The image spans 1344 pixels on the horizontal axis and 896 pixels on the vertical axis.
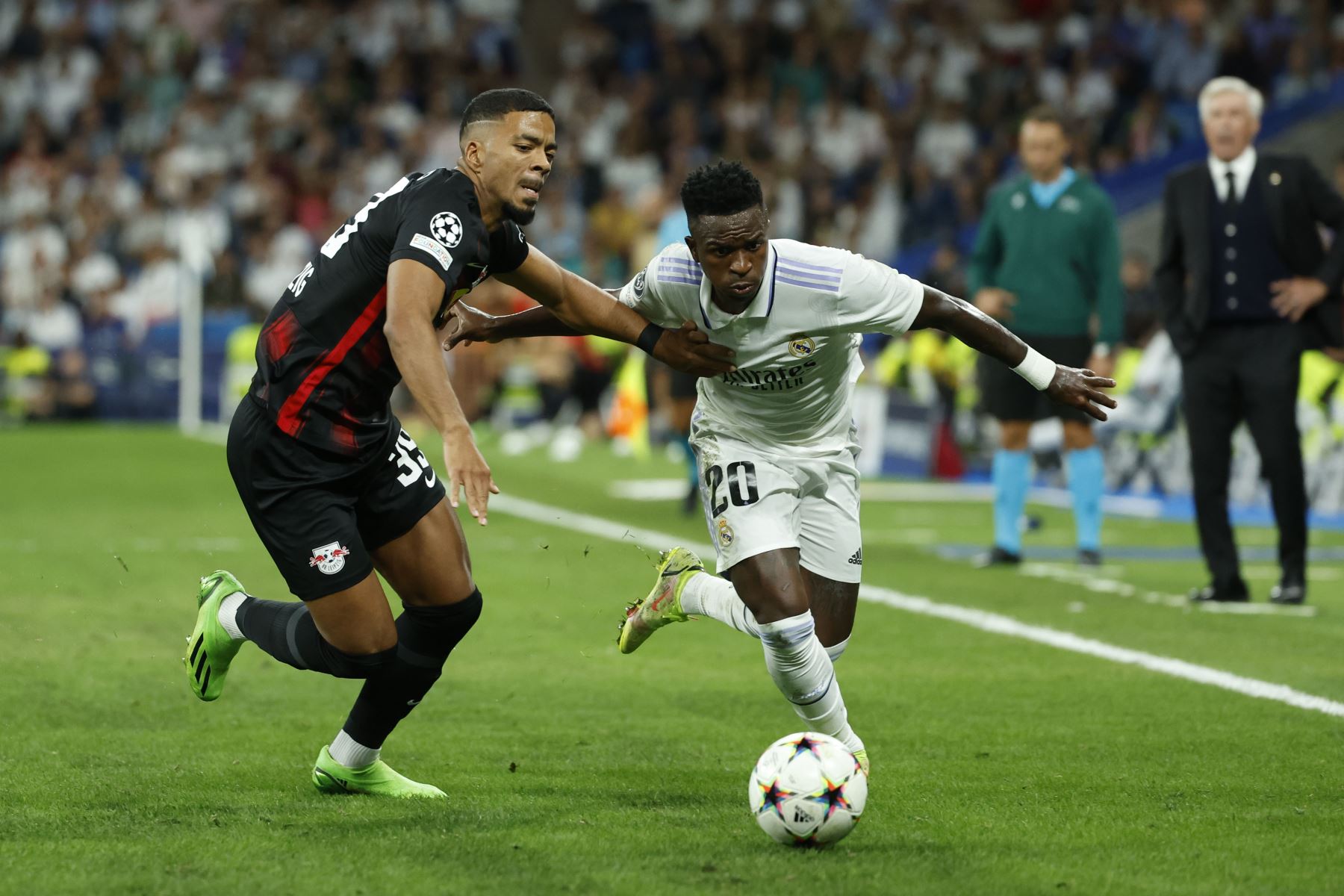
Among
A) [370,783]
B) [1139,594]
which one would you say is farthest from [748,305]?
[1139,594]

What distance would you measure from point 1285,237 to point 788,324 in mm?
4773

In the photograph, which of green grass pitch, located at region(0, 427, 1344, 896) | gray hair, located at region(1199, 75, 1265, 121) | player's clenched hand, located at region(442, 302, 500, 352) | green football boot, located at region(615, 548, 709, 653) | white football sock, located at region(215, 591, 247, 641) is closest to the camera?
green grass pitch, located at region(0, 427, 1344, 896)

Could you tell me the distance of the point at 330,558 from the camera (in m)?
5.26

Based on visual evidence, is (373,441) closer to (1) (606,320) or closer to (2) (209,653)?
(1) (606,320)

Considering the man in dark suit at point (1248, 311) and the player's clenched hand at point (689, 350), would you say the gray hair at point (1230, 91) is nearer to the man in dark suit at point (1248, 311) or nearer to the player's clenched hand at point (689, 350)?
the man in dark suit at point (1248, 311)

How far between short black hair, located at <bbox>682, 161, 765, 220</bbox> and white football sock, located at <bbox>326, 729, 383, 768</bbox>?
1.80 meters

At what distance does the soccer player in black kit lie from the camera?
521 cm

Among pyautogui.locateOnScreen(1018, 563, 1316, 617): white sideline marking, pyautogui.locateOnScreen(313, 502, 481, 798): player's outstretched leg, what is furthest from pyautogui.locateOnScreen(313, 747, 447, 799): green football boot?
pyautogui.locateOnScreen(1018, 563, 1316, 617): white sideline marking

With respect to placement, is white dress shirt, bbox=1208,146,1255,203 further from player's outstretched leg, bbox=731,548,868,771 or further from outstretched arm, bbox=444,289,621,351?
player's outstretched leg, bbox=731,548,868,771

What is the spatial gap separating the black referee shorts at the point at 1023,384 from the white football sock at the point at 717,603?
15.9 feet

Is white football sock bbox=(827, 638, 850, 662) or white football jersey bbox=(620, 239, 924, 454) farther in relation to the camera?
white football sock bbox=(827, 638, 850, 662)

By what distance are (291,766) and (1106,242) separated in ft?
22.1

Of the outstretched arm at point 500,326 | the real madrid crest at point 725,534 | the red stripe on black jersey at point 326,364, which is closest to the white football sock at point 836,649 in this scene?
the real madrid crest at point 725,534

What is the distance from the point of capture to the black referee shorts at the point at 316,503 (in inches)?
207
